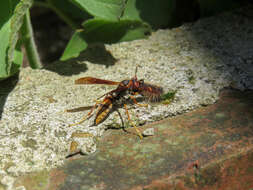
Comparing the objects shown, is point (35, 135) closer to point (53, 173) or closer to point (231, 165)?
point (53, 173)

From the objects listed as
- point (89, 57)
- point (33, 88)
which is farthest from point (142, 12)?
point (33, 88)

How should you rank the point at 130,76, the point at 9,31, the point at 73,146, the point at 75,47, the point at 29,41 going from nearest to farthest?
the point at 73,146, the point at 9,31, the point at 130,76, the point at 75,47, the point at 29,41

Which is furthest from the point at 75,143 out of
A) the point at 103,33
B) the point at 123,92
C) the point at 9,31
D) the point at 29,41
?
the point at 29,41

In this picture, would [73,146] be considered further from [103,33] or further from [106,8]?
[103,33]

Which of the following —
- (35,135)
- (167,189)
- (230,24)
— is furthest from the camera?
(230,24)

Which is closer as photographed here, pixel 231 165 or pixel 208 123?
pixel 231 165

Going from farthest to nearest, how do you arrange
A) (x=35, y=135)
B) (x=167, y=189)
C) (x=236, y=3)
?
1. (x=236, y=3)
2. (x=35, y=135)
3. (x=167, y=189)

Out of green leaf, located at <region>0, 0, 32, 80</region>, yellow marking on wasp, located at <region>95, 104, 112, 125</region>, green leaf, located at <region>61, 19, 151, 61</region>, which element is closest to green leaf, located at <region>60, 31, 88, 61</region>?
green leaf, located at <region>61, 19, 151, 61</region>
